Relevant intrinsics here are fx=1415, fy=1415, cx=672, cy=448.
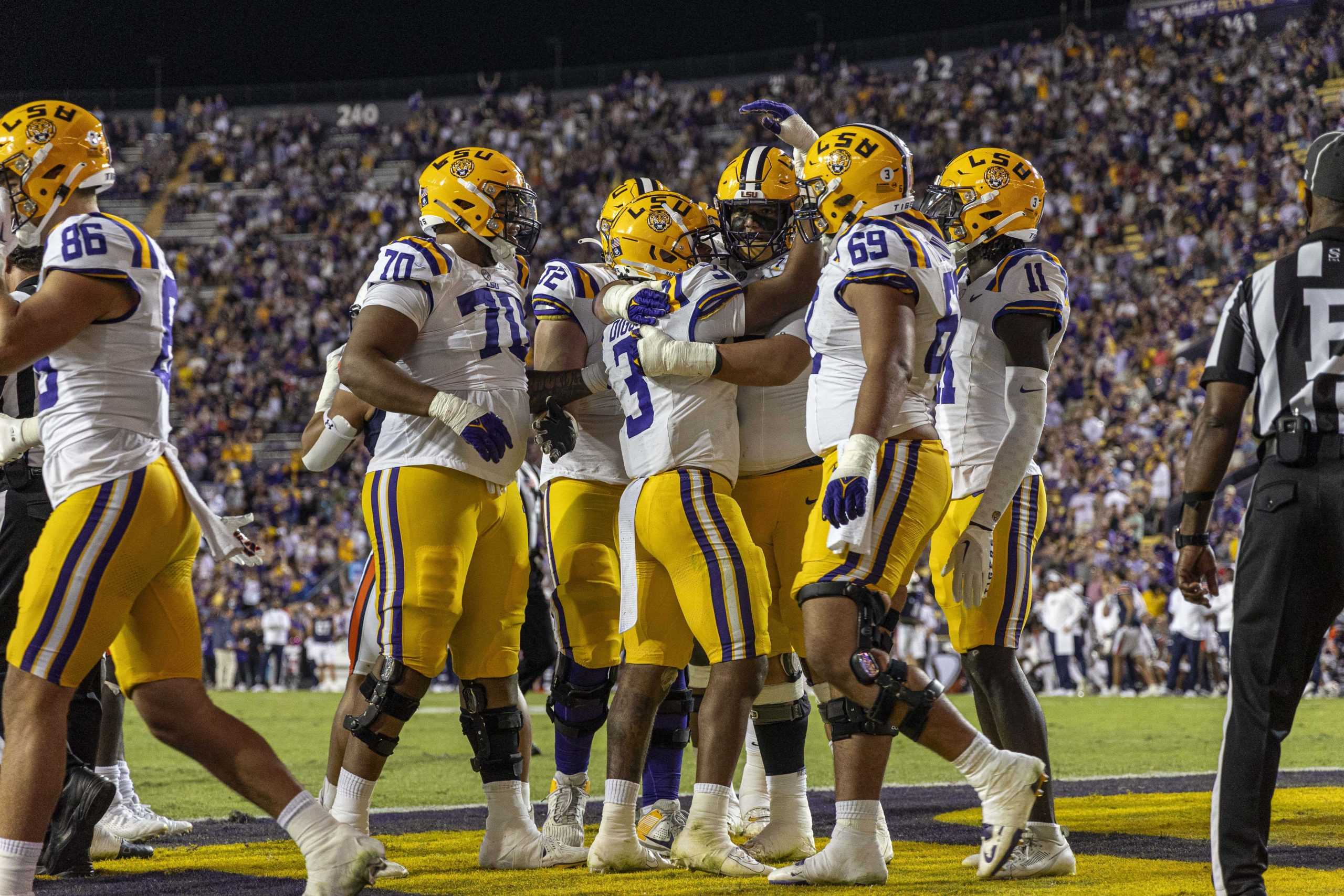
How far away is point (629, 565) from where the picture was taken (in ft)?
16.7

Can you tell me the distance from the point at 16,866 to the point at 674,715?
8.21 ft

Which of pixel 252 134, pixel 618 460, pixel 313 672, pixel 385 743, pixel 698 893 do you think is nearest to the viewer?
pixel 698 893

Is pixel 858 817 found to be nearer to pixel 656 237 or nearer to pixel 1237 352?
pixel 1237 352

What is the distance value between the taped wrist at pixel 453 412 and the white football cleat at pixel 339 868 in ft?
4.69

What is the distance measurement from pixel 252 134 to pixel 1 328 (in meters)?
33.6

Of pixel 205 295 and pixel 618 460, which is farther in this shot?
pixel 205 295

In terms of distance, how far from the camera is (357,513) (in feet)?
80.0

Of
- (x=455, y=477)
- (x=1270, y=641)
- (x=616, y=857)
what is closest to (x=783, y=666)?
(x=616, y=857)

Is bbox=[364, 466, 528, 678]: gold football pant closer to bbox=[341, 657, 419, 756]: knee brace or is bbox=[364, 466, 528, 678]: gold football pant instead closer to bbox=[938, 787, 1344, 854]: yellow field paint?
bbox=[341, 657, 419, 756]: knee brace

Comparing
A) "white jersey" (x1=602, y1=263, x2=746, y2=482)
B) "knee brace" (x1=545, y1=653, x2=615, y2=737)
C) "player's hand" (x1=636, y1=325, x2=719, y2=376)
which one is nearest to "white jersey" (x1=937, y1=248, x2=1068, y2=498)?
"white jersey" (x1=602, y1=263, x2=746, y2=482)

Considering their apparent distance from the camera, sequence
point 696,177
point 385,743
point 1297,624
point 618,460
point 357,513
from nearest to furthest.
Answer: point 1297,624 → point 385,743 → point 618,460 → point 357,513 → point 696,177

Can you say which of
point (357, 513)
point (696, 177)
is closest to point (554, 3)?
point (696, 177)

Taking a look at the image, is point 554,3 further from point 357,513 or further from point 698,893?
point 698,893

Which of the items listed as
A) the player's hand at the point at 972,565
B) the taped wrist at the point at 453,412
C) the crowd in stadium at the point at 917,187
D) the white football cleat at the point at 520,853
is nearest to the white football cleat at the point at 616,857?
the white football cleat at the point at 520,853
